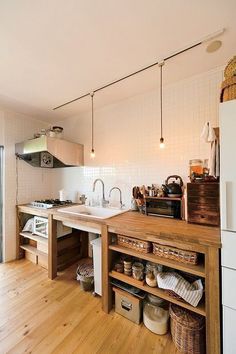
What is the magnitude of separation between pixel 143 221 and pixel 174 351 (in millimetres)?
956

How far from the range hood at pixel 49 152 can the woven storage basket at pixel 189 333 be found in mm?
2199

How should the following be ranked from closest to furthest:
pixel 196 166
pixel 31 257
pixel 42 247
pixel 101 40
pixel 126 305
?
1. pixel 101 40
2. pixel 126 305
3. pixel 196 166
4. pixel 42 247
5. pixel 31 257

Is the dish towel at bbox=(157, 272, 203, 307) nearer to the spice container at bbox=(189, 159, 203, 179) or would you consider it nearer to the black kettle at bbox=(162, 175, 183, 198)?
the black kettle at bbox=(162, 175, 183, 198)

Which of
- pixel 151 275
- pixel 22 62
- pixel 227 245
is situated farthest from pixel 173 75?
pixel 151 275

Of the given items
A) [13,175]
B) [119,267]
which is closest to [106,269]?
[119,267]

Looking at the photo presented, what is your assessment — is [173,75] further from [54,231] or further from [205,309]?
[54,231]

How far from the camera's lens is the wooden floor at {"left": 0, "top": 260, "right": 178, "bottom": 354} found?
51.0 inches

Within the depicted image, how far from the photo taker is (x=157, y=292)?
137 centimetres

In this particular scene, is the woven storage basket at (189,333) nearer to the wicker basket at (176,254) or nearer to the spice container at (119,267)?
the wicker basket at (176,254)

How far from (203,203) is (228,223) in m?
0.35

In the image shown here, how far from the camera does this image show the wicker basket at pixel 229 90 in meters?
1.09

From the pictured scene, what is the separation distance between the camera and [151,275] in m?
1.46

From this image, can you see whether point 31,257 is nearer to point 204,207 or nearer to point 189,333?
point 189,333

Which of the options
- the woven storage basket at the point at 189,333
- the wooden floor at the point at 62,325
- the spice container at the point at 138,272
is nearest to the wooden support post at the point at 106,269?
the wooden floor at the point at 62,325
